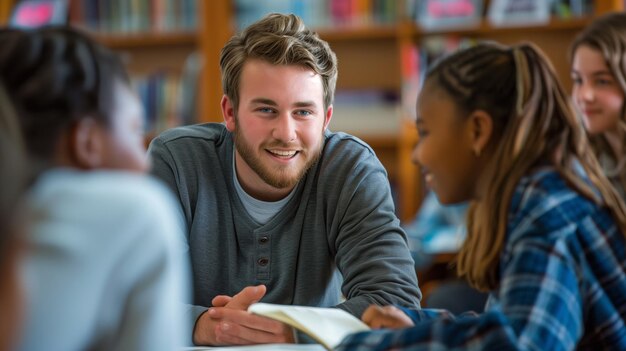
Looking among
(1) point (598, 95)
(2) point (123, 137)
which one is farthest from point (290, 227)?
(1) point (598, 95)

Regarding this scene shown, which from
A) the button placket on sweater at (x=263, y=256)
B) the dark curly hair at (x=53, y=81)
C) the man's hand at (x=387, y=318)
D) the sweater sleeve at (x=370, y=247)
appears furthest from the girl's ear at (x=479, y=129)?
the button placket on sweater at (x=263, y=256)

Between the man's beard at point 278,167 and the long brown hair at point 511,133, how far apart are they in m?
0.59

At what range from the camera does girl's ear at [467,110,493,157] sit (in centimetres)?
128

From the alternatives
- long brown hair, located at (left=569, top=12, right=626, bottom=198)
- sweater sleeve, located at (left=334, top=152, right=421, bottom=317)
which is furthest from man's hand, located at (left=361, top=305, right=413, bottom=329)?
long brown hair, located at (left=569, top=12, right=626, bottom=198)

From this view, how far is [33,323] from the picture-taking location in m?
0.77

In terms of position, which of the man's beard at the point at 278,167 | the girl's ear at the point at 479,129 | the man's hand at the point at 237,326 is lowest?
the man's hand at the point at 237,326

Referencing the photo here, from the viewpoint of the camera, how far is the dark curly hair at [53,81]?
0.89 meters

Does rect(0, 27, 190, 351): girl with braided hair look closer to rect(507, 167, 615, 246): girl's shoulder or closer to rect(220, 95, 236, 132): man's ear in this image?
rect(507, 167, 615, 246): girl's shoulder

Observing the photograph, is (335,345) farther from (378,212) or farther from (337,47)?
(337,47)

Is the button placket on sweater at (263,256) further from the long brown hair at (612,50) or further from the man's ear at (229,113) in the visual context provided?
the long brown hair at (612,50)

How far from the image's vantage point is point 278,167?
185cm

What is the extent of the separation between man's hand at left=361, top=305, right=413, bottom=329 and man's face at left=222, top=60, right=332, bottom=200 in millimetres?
583

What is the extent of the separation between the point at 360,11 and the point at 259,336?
2.67 metres

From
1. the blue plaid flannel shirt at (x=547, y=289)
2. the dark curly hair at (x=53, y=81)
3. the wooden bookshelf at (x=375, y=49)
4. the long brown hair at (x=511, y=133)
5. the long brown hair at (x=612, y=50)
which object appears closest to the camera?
the dark curly hair at (x=53, y=81)
